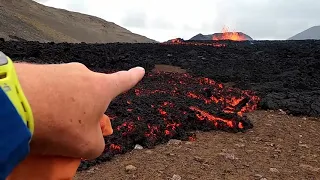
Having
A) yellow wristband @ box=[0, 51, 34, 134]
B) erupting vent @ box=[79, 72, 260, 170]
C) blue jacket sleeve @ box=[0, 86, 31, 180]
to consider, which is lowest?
erupting vent @ box=[79, 72, 260, 170]

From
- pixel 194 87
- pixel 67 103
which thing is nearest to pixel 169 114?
pixel 194 87

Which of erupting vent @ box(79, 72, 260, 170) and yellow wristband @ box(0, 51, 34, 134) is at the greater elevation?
yellow wristband @ box(0, 51, 34, 134)

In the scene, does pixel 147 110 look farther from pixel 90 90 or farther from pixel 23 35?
pixel 23 35

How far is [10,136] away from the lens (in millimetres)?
869

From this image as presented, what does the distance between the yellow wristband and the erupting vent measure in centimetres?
469

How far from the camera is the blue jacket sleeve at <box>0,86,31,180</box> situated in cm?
86

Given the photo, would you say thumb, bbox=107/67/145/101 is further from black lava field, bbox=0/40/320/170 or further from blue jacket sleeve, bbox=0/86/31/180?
black lava field, bbox=0/40/320/170

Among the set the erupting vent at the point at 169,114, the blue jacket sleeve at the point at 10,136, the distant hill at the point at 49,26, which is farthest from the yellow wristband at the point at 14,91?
the distant hill at the point at 49,26

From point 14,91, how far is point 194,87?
36.1ft

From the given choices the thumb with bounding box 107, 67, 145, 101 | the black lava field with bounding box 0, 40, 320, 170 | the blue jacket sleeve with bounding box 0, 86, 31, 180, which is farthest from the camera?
the black lava field with bounding box 0, 40, 320, 170

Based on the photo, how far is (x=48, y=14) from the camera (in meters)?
71.7

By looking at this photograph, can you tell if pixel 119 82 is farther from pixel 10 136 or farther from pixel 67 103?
pixel 10 136

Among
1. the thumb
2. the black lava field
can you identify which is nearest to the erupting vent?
the black lava field

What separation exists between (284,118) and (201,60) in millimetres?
9774
